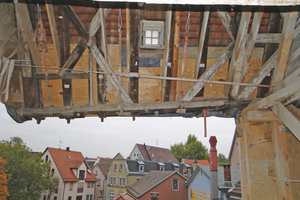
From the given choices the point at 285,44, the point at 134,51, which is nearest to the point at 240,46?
the point at 285,44

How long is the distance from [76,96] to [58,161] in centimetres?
2428

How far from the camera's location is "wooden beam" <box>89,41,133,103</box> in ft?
16.2

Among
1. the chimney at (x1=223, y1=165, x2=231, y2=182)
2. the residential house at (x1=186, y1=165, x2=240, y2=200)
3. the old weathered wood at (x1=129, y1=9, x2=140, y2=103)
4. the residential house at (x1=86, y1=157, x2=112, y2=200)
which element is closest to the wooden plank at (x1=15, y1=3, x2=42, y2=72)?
the old weathered wood at (x1=129, y1=9, x2=140, y2=103)

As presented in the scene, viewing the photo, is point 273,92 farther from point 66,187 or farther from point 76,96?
point 66,187

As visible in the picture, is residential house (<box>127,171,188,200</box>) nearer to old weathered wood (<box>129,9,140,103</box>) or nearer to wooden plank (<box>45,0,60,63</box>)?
old weathered wood (<box>129,9,140,103</box>)

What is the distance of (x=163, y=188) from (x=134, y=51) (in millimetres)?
21142

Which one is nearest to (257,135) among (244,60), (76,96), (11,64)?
(244,60)

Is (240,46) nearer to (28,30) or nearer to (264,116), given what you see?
(264,116)

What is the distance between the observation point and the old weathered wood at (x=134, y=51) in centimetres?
475

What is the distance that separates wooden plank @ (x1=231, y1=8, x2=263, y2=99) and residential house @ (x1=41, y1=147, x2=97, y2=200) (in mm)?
24436

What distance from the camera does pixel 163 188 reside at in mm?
23609

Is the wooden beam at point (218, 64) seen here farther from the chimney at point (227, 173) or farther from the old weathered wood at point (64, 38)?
the chimney at point (227, 173)

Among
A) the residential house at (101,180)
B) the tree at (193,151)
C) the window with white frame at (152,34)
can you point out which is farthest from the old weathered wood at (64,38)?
the tree at (193,151)

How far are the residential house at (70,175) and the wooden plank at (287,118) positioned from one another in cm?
2506
